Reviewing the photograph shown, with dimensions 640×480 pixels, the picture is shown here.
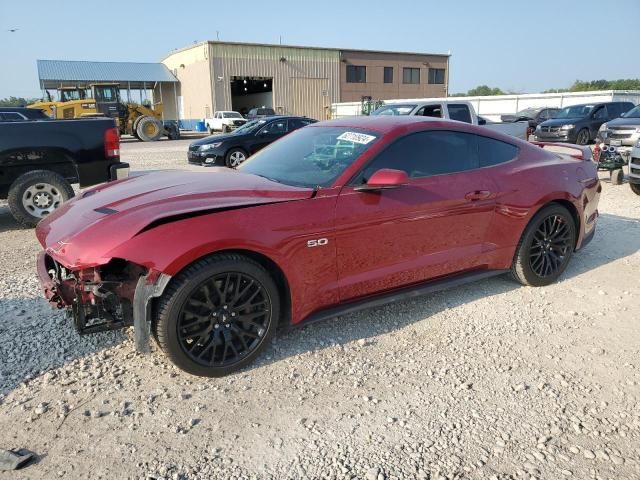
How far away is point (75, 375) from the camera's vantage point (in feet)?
10.3

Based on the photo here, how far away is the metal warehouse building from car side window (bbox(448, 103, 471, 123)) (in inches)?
1298

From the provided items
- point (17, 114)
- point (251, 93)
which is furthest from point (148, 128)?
point (251, 93)

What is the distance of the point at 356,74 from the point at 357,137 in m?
47.7

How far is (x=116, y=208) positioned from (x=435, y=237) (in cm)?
228

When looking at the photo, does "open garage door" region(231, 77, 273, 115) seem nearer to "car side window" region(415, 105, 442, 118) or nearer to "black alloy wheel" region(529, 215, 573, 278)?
"car side window" region(415, 105, 442, 118)

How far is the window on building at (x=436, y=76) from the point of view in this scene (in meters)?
53.8

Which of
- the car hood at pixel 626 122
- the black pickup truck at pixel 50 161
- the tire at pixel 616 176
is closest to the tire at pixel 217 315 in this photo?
the black pickup truck at pixel 50 161

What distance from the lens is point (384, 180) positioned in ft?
11.1

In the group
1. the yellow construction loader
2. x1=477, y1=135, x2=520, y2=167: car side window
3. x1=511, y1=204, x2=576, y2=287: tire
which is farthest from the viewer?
the yellow construction loader

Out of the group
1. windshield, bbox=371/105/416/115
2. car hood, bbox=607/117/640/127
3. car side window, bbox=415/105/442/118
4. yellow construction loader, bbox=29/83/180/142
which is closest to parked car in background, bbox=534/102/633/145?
car hood, bbox=607/117/640/127

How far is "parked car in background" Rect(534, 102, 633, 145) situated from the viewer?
18812 mm

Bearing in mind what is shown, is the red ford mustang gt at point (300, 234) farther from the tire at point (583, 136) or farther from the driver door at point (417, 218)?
the tire at point (583, 136)

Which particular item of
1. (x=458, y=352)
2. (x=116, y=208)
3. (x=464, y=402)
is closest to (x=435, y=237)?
(x=458, y=352)

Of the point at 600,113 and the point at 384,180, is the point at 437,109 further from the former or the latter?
the point at 600,113
